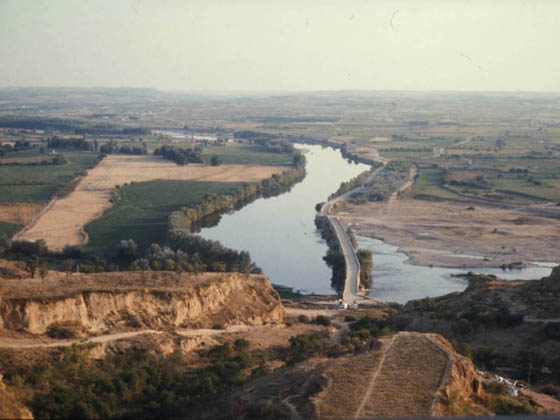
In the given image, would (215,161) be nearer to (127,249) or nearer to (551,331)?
(127,249)

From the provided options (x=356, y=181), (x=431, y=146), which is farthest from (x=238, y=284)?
(x=431, y=146)

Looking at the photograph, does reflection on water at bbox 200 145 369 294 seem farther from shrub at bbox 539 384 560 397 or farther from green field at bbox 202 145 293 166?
shrub at bbox 539 384 560 397

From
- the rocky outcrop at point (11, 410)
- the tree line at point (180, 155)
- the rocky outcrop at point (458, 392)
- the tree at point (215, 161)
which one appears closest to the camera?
the rocky outcrop at point (11, 410)

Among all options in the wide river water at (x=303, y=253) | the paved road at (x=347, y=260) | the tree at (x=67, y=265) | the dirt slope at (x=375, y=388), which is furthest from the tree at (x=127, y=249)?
the dirt slope at (x=375, y=388)

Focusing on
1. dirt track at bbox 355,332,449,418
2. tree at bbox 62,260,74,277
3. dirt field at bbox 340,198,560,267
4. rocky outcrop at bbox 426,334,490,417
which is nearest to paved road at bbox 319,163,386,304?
dirt field at bbox 340,198,560,267

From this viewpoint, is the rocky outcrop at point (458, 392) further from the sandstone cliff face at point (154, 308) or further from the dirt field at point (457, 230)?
the dirt field at point (457, 230)
